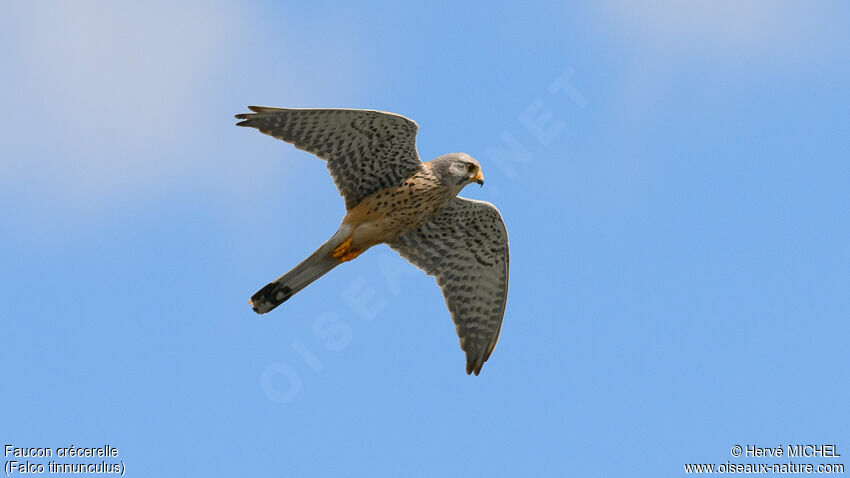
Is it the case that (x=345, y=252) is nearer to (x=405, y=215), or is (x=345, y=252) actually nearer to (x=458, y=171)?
(x=405, y=215)

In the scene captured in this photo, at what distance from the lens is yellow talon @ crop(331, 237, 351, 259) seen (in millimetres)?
9383

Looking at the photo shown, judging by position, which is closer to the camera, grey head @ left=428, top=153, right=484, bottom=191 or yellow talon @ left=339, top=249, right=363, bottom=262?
grey head @ left=428, top=153, right=484, bottom=191

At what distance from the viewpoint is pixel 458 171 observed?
9141 millimetres

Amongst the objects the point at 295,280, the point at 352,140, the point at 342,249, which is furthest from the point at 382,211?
the point at 295,280

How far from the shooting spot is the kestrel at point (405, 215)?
9.08m

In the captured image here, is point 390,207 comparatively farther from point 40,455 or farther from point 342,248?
point 40,455

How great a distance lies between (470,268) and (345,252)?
1496 millimetres

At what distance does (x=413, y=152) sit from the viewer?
9250 millimetres

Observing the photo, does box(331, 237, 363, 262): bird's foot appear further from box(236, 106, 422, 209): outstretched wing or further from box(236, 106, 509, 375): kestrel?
box(236, 106, 422, 209): outstretched wing

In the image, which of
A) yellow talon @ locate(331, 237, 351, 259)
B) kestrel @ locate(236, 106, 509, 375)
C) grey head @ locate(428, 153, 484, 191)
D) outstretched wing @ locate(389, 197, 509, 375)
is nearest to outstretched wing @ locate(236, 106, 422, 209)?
kestrel @ locate(236, 106, 509, 375)

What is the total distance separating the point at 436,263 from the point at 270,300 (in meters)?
1.82

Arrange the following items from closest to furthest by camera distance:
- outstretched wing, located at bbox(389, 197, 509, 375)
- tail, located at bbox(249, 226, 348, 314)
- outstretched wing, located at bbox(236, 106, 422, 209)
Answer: outstretched wing, located at bbox(236, 106, 422, 209) < tail, located at bbox(249, 226, 348, 314) < outstretched wing, located at bbox(389, 197, 509, 375)

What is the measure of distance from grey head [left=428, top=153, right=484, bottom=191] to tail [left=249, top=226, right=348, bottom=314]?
1.09m

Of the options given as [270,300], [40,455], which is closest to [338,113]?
[270,300]
